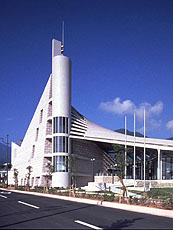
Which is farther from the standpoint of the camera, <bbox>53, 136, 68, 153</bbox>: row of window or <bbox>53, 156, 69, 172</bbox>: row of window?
<bbox>53, 136, 68, 153</bbox>: row of window

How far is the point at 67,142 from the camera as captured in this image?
4941 cm

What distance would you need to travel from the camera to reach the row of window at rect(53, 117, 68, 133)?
162ft

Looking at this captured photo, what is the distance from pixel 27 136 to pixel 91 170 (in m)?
19.0

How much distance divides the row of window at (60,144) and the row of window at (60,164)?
1.09m

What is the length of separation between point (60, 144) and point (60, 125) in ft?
9.72

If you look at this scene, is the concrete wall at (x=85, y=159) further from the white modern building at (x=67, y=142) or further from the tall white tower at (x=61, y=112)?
the tall white tower at (x=61, y=112)

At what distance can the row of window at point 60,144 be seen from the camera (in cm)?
4891

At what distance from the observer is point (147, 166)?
2189 inches

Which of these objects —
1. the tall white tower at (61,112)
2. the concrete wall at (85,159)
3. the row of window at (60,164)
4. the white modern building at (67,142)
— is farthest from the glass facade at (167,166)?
the row of window at (60,164)

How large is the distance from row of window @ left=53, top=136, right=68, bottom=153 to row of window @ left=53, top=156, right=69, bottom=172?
42.9 inches

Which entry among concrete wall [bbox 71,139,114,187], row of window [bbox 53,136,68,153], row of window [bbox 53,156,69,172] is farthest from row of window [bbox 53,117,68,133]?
row of window [bbox 53,156,69,172]

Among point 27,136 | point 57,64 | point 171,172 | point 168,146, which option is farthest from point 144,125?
point 27,136

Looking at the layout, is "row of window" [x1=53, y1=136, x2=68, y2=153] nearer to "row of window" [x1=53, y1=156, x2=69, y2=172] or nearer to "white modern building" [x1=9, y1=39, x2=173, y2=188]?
"white modern building" [x1=9, y1=39, x2=173, y2=188]

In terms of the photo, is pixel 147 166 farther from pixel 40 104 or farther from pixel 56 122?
pixel 40 104
